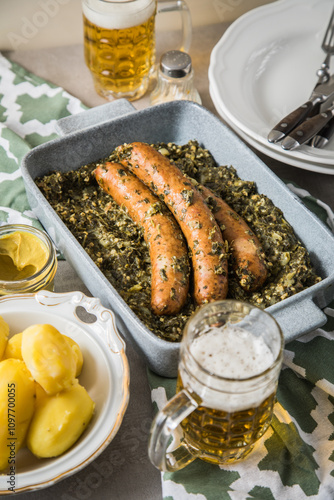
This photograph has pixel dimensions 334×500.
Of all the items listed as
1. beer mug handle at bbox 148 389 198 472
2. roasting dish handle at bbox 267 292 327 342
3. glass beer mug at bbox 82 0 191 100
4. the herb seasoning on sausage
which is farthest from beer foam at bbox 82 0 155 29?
beer mug handle at bbox 148 389 198 472

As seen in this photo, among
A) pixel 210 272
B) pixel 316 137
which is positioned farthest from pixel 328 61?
pixel 210 272

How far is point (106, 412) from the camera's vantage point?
1241mm

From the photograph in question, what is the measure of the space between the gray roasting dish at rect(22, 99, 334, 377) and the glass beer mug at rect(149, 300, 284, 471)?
7.5 inches

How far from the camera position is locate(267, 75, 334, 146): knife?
1964 mm

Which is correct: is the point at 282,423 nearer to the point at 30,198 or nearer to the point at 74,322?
the point at 74,322

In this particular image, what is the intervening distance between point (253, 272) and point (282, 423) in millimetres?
426

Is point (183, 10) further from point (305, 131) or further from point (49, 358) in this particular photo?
point (49, 358)

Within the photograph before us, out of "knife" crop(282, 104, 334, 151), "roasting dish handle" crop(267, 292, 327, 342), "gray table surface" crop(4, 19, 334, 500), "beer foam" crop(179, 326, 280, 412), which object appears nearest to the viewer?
"beer foam" crop(179, 326, 280, 412)

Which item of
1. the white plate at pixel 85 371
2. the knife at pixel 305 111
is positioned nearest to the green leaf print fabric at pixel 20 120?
the white plate at pixel 85 371

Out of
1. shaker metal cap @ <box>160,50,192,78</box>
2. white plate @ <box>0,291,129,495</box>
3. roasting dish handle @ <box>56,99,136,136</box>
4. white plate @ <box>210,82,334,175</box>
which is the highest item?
shaker metal cap @ <box>160,50,192,78</box>

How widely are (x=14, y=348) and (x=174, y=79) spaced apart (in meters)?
1.34

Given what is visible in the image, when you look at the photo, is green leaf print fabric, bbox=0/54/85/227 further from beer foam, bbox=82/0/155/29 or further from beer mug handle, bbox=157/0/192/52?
beer mug handle, bbox=157/0/192/52

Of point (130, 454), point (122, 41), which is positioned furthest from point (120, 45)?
point (130, 454)

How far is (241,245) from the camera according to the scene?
165 centimetres
